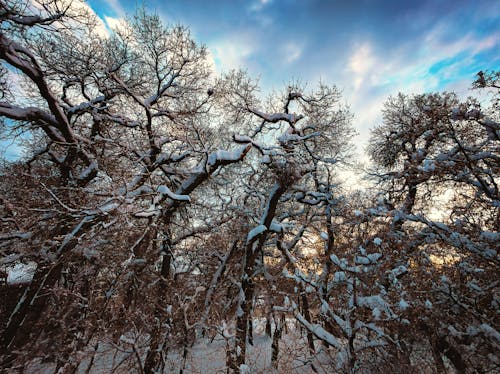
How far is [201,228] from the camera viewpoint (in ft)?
30.9

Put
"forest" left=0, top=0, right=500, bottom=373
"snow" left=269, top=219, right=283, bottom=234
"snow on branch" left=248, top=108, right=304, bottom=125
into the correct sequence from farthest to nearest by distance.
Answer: "snow on branch" left=248, top=108, right=304, bottom=125 < "snow" left=269, top=219, right=283, bottom=234 < "forest" left=0, top=0, right=500, bottom=373

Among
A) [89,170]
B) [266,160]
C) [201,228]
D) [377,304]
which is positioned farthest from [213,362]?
[266,160]

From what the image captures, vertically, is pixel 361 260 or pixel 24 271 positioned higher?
pixel 361 260

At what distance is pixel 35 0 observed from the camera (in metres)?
5.37

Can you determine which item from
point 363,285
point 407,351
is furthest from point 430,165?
point 407,351

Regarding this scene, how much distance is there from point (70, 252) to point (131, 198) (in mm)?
1885

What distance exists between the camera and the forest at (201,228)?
16.3 ft

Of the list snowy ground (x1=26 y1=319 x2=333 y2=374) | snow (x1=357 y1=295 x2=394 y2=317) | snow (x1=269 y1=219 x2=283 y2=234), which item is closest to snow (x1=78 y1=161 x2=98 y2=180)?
snowy ground (x1=26 y1=319 x2=333 y2=374)

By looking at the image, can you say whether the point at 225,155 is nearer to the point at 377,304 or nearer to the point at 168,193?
the point at 168,193

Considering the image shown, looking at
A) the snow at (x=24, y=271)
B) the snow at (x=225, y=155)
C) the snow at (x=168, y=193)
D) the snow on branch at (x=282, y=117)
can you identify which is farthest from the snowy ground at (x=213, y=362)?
the snow on branch at (x=282, y=117)

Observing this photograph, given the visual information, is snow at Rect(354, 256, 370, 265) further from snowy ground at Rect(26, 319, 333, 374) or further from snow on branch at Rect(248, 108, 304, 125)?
snow on branch at Rect(248, 108, 304, 125)

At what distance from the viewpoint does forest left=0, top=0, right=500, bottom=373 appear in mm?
4980

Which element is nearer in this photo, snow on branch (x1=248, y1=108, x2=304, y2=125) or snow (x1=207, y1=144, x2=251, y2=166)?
snow (x1=207, y1=144, x2=251, y2=166)

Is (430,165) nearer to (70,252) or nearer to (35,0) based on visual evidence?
(70,252)
